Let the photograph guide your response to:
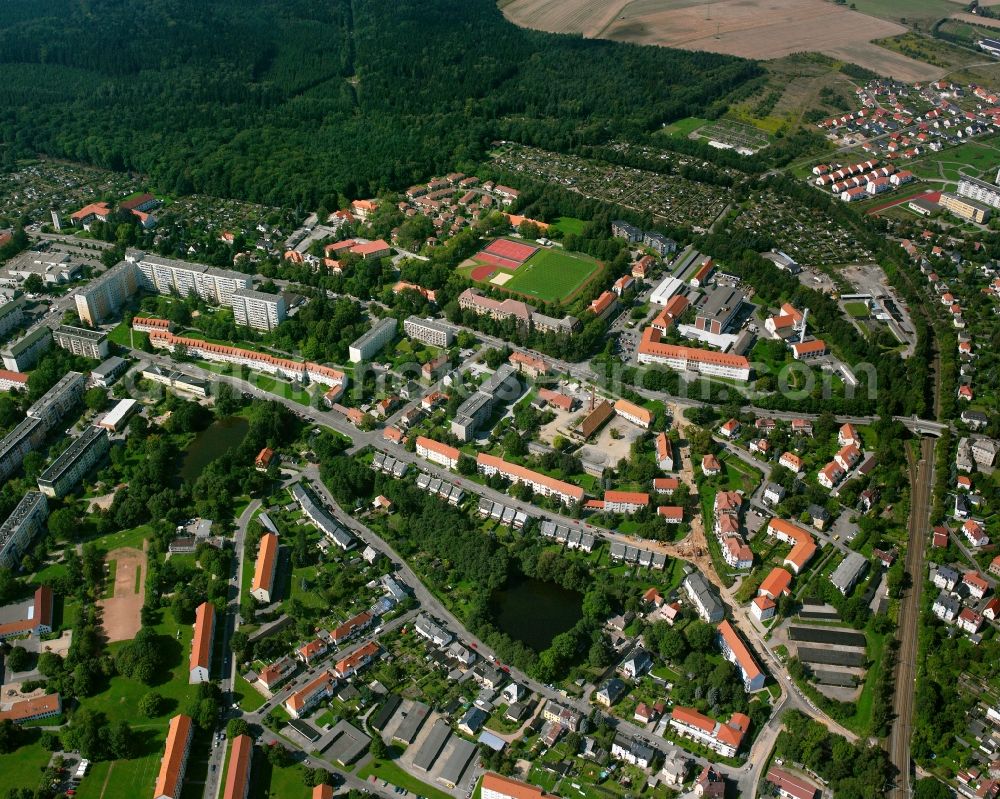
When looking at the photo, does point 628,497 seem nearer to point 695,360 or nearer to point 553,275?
point 695,360

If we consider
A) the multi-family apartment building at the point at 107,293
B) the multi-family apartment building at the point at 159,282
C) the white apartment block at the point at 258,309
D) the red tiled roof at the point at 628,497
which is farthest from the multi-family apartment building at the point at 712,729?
the multi-family apartment building at the point at 107,293

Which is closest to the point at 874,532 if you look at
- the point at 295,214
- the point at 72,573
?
the point at 72,573

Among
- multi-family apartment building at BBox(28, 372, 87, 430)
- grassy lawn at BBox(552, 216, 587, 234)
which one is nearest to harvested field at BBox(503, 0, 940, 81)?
grassy lawn at BBox(552, 216, 587, 234)

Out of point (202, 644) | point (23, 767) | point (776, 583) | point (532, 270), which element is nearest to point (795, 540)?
point (776, 583)

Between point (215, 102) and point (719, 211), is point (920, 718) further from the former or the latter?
point (215, 102)

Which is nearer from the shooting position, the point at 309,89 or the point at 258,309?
the point at 258,309

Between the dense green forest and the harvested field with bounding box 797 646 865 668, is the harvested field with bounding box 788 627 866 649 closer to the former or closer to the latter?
the harvested field with bounding box 797 646 865 668

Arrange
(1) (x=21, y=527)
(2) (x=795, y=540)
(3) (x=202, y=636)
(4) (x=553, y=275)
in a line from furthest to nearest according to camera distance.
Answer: (4) (x=553, y=275) < (2) (x=795, y=540) < (1) (x=21, y=527) < (3) (x=202, y=636)

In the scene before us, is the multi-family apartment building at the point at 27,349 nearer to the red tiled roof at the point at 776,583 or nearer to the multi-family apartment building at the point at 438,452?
the multi-family apartment building at the point at 438,452
